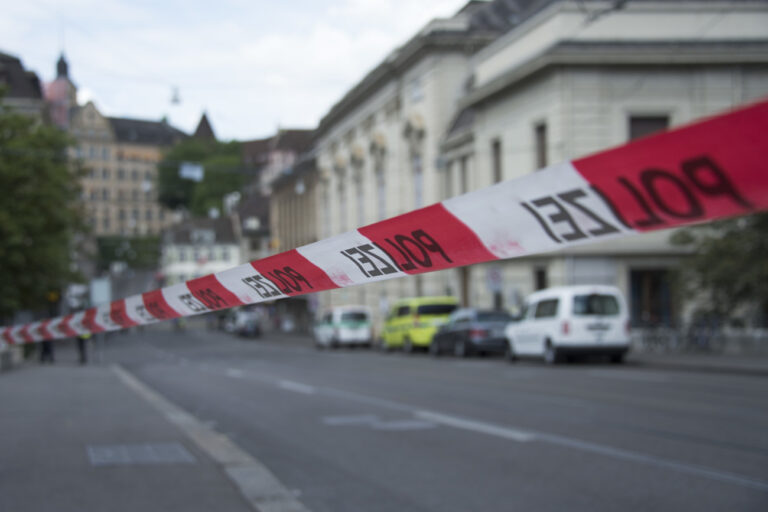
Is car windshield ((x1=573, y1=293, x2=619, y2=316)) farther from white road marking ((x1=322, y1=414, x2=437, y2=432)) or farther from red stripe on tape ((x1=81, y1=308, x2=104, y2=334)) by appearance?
red stripe on tape ((x1=81, y1=308, x2=104, y2=334))

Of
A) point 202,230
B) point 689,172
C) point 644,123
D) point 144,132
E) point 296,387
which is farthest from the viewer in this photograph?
point 144,132

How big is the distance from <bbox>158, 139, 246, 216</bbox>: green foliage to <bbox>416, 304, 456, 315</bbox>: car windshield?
66.0 meters

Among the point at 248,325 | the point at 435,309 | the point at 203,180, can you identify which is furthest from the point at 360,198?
the point at 203,180

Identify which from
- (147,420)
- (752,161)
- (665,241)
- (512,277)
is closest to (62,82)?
(512,277)

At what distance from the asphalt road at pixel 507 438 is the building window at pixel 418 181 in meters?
26.5

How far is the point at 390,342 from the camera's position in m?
38.9

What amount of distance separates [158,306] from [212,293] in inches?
47.8

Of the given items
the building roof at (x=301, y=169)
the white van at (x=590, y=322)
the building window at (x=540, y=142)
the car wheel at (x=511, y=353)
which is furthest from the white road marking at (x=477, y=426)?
the building roof at (x=301, y=169)

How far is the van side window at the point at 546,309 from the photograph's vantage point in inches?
964

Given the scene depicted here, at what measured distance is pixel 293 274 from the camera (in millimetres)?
3926

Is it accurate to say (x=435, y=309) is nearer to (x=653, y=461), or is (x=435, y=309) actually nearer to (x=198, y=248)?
(x=653, y=461)

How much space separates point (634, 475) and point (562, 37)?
88.1 feet

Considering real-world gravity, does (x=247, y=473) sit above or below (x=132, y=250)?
below

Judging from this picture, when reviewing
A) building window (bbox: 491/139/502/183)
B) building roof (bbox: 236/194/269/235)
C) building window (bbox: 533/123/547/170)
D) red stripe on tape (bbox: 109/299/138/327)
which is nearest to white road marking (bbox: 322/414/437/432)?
red stripe on tape (bbox: 109/299/138/327)
